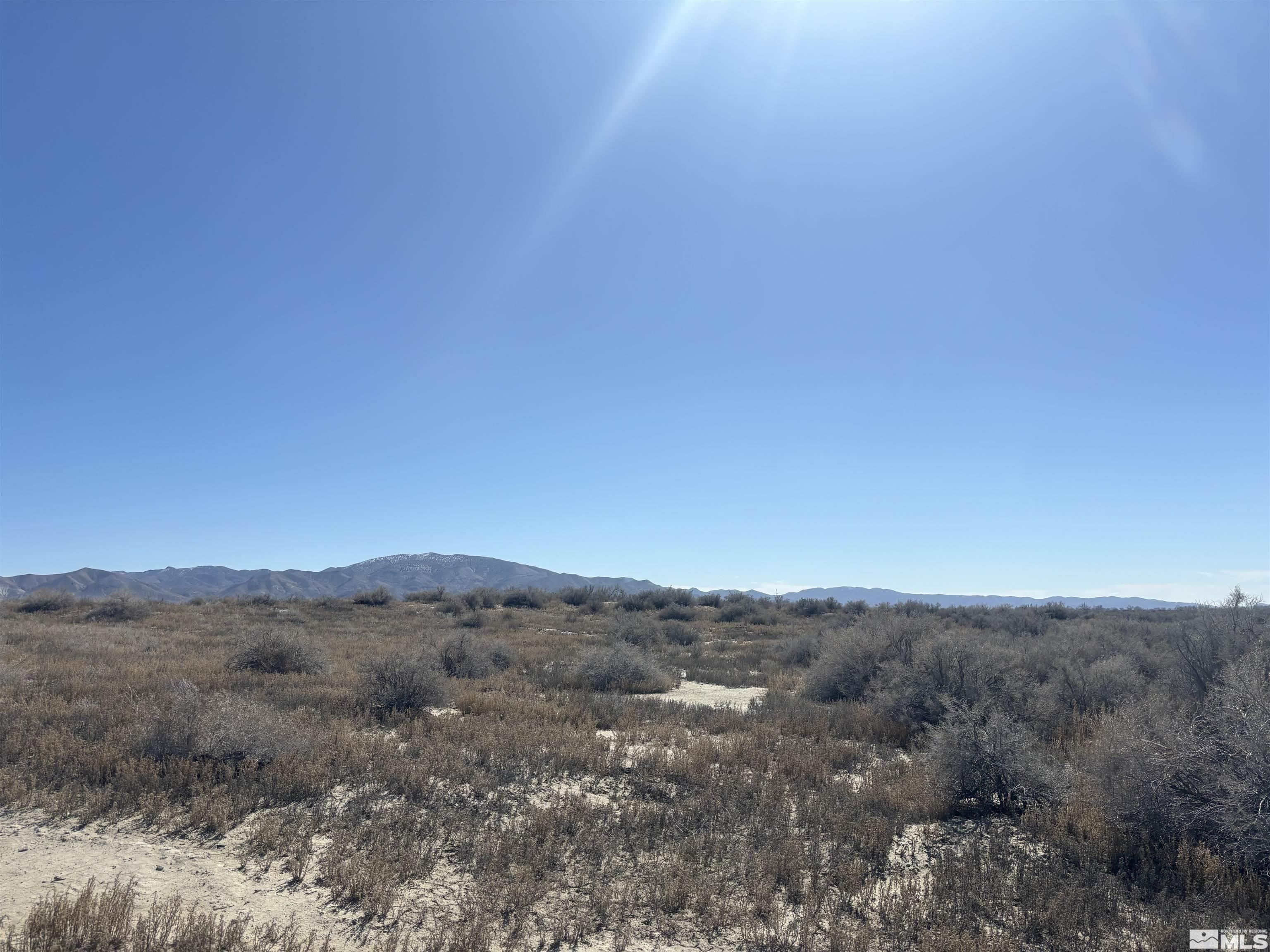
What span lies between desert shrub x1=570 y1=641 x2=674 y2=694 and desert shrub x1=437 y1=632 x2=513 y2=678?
219cm

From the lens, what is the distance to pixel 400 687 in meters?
11.1

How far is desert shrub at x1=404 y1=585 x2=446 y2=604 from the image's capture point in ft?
129

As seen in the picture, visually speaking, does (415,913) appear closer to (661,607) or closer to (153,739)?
(153,739)

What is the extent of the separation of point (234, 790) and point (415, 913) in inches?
126

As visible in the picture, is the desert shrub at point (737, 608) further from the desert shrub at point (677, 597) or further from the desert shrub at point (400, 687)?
the desert shrub at point (400, 687)

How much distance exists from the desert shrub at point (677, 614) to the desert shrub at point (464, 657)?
1870 centimetres

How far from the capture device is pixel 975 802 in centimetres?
730

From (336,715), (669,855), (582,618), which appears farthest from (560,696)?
(582,618)

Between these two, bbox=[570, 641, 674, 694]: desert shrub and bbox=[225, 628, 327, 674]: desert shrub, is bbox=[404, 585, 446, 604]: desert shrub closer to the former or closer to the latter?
bbox=[225, 628, 327, 674]: desert shrub

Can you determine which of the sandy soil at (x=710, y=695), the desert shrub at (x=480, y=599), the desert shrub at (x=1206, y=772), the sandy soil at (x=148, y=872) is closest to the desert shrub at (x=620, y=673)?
the sandy soil at (x=710, y=695)

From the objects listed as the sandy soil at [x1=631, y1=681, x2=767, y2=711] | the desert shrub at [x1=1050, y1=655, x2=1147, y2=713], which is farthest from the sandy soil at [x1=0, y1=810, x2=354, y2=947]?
the desert shrub at [x1=1050, y1=655, x2=1147, y2=713]

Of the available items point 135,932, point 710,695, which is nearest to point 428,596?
point 710,695

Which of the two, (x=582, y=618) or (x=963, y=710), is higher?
(x=963, y=710)

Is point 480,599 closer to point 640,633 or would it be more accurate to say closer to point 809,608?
point 640,633
